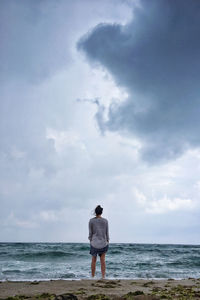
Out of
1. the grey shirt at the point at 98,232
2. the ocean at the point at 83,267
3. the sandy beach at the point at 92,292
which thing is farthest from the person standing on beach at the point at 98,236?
the ocean at the point at 83,267

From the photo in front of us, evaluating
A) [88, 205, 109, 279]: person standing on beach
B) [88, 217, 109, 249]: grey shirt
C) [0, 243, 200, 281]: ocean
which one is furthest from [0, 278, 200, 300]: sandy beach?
[0, 243, 200, 281]: ocean

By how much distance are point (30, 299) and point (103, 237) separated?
9.77 ft

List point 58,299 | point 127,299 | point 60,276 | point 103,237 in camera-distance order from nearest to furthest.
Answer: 1. point 58,299
2. point 127,299
3. point 103,237
4. point 60,276

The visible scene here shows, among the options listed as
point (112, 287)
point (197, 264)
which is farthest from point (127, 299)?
point (197, 264)

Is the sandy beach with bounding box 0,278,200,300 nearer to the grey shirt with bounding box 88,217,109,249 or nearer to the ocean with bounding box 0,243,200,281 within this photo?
the grey shirt with bounding box 88,217,109,249

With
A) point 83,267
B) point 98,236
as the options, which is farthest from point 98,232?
point 83,267

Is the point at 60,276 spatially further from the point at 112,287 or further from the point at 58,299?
the point at 58,299

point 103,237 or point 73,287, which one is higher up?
point 103,237

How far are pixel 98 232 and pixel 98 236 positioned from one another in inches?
3.9

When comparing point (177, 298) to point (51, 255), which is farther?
point (51, 255)

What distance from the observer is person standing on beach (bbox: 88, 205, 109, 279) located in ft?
24.1

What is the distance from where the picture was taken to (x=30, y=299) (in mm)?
4711

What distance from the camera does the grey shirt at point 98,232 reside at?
7.36 m

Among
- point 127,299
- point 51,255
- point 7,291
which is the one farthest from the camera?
point 51,255
